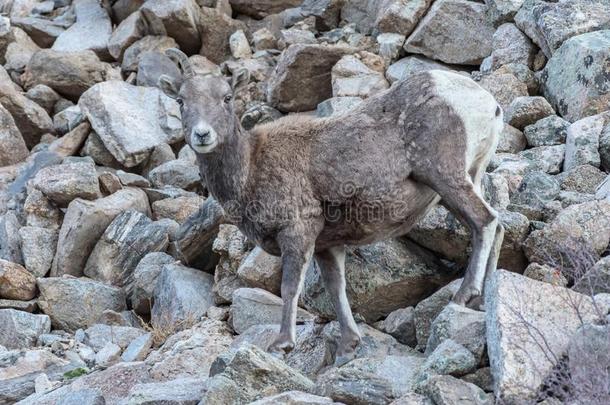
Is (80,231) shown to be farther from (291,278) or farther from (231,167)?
(291,278)

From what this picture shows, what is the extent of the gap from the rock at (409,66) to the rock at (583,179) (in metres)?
5.18

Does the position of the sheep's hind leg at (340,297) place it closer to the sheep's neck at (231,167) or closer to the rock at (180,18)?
the sheep's neck at (231,167)

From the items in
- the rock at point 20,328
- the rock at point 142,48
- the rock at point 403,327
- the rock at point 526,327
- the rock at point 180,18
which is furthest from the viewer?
the rock at point 180,18

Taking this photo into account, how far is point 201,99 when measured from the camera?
900cm

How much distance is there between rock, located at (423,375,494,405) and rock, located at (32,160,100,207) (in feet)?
29.3

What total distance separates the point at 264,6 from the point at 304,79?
204 inches

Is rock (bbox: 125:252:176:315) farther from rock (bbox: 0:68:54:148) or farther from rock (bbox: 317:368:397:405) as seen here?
rock (bbox: 0:68:54:148)

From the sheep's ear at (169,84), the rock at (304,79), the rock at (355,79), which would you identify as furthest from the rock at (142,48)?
the sheep's ear at (169,84)

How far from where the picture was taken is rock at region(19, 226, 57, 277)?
46.0 ft

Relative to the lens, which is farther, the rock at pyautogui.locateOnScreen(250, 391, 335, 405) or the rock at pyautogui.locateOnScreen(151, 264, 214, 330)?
the rock at pyautogui.locateOnScreen(151, 264, 214, 330)

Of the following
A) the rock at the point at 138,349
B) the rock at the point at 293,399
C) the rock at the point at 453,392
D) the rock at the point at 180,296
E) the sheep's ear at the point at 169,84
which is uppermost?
the sheep's ear at the point at 169,84

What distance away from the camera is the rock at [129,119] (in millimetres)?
16609

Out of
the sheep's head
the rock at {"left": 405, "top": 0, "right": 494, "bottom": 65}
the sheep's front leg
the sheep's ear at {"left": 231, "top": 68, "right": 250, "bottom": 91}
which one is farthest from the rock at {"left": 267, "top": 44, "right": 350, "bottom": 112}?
the sheep's front leg

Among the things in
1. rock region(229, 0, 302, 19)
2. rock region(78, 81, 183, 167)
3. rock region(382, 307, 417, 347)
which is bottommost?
rock region(78, 81, 183, 167)
